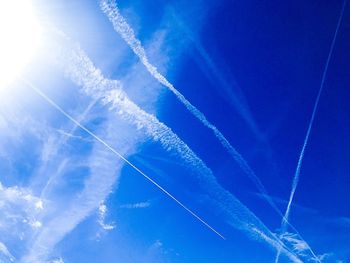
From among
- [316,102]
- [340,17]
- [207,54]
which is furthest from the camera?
[316,102]

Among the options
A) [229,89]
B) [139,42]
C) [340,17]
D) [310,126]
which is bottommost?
[139,42]

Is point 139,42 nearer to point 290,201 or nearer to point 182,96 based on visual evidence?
point 182,96

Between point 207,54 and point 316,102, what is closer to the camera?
point 207,54

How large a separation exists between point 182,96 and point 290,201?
8.08 metres

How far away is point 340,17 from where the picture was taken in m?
7.74

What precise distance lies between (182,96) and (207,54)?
1903mm

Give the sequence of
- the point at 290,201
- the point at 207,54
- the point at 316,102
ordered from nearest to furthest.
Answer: the point at 207,54 → the point at 316,102 → the point at 290,201

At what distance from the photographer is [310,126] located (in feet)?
31.7

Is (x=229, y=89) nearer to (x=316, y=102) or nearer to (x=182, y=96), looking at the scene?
(x=182, y=96)

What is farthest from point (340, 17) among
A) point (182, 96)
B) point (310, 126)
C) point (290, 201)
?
point (290, 201)

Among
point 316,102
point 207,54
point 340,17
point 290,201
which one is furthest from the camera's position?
point 290,201

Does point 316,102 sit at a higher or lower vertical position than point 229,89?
higher

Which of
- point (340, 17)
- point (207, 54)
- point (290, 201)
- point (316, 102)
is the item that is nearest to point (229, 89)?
point (207, 54)

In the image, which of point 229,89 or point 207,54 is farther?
point 229,89
